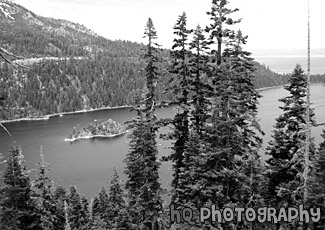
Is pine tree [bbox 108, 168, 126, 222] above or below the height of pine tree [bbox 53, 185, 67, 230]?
above

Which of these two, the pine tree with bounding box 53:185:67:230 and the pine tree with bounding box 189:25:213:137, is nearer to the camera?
the pine tree with bounding box 189:25:213:137

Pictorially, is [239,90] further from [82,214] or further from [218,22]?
[82,214]

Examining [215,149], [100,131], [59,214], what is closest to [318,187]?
[215,149]

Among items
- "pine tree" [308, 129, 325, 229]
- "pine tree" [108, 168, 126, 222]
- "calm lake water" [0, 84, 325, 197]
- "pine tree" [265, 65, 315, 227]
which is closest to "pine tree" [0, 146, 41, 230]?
"pine tree" [265, 65, 315, 227]

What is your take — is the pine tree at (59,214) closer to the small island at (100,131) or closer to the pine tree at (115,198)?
the pine tree at (115,198)

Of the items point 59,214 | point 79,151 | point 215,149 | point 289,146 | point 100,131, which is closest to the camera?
point 215,149

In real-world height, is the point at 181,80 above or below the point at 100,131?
above

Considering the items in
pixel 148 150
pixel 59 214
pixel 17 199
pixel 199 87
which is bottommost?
pixel 59 214

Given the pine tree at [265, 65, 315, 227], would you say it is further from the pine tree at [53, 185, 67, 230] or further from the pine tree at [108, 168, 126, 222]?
the pine tree at [53, 185, 67, 230]

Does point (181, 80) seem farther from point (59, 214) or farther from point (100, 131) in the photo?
point (100, 131)
